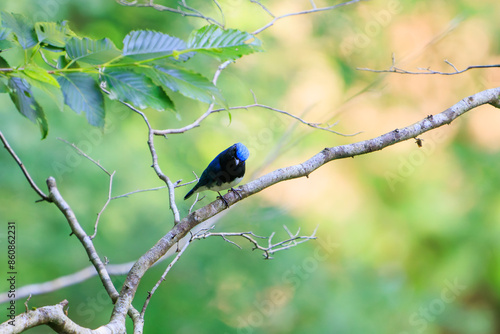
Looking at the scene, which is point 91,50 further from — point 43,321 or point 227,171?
point 227,171

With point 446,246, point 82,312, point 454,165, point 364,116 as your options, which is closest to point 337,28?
point 364,116

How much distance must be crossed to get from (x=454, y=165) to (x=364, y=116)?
1.49 metres

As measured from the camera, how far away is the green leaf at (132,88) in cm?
99

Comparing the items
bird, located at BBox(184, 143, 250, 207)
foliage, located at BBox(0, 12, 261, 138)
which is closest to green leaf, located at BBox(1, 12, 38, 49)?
foliage, located at BBox(0, 12, 261, 138)

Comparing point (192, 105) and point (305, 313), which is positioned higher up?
point (192, 105)

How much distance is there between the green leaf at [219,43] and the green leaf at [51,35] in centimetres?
26

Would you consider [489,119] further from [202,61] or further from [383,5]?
[202,61]

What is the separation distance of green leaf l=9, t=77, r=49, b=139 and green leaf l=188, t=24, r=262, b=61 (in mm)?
374

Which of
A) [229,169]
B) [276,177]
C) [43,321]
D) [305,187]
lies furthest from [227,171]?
[305,187]

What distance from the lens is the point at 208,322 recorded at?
444 cm

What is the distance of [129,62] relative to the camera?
0.98m

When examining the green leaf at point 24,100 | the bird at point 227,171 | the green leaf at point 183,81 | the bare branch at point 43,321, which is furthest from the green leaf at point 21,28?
the bird at point 227,171

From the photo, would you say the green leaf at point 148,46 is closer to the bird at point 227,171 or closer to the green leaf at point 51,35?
the green leaf at point 51,35

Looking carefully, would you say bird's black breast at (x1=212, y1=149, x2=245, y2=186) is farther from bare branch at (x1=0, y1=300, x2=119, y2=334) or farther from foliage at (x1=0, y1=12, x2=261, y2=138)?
foliage at (x1=0, y1=12, x2=261, y2=138)
